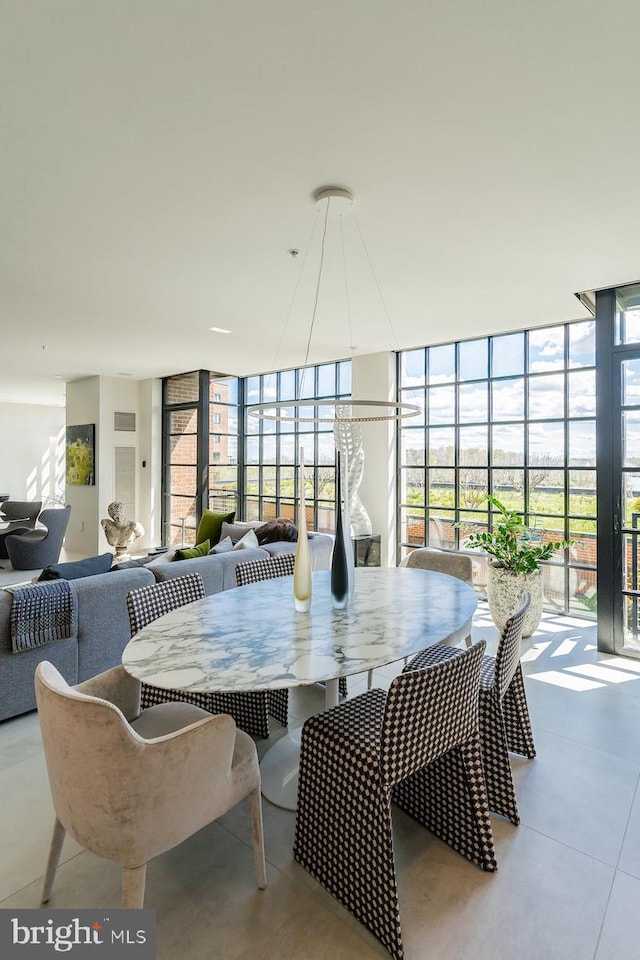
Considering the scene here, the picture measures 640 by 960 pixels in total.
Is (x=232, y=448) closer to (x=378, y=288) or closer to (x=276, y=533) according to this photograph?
(x=276, y=533)

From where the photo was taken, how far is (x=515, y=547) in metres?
4.05

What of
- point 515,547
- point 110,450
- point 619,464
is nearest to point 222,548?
point 515,547

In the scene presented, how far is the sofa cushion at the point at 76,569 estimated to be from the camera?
308 cm

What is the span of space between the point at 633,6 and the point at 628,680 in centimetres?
339

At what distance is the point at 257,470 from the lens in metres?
7.35

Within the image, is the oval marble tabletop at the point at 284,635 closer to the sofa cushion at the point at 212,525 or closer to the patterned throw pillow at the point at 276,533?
the patterned throw pillow at the point at 276,533

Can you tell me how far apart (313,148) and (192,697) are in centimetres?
269

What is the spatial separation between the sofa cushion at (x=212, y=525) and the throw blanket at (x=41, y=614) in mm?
2450

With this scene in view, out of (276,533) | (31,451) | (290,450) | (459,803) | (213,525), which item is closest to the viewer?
(459,803)

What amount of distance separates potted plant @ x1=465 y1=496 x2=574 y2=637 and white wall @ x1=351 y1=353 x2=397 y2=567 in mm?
1575

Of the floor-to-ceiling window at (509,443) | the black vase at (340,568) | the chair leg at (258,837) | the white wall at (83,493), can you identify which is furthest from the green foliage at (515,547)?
the white wall at (83,493)

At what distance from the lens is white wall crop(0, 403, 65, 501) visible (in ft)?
35.2

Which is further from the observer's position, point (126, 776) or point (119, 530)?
point (119, 530)

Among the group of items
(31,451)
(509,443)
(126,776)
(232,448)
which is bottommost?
(126,776)
